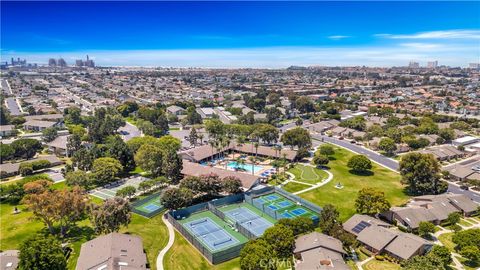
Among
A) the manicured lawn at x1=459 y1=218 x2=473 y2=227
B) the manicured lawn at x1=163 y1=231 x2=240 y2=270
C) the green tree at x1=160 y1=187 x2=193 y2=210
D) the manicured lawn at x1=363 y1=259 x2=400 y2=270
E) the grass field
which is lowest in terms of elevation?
the manicured lawn at x1=363 y1=259 x2=400 y2=270

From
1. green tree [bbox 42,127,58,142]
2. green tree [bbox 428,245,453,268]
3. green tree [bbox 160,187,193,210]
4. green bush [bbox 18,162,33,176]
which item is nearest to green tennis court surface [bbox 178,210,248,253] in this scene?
green tree [bbox 160,187,193,210]

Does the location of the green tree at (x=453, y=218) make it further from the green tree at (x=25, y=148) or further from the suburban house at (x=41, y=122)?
the suburban house at (x=41, y=122)

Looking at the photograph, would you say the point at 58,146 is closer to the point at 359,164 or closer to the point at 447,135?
the point at 359,164

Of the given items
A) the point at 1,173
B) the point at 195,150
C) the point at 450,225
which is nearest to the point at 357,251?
the point at 450,225

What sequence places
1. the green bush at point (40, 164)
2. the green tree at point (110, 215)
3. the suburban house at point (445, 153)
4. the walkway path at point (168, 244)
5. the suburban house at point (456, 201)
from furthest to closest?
1. the suburban house at point (445, 153)
2. the green bush at point (40, 164)
3. the suburban house at point (456, 201)
4. the green tree at point (110, 215)
5. the walkway path at point (168, 244)

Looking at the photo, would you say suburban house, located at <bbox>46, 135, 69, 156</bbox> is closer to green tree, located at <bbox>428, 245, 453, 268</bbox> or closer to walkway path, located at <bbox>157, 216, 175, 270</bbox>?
walkway path, located at <bbox>157, 216, 175, 270</bbox>

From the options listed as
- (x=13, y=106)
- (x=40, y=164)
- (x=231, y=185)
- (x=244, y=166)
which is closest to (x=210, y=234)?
(x=231, y=185)

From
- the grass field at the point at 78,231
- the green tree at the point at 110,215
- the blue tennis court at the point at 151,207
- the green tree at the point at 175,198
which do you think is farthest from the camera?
the blue tennis court at the point at 151,207

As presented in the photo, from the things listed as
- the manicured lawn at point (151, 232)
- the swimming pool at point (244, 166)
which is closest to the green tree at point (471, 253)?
the manicured lawn at point (151, 232)

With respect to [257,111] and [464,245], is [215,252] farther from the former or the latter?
[257,111]
